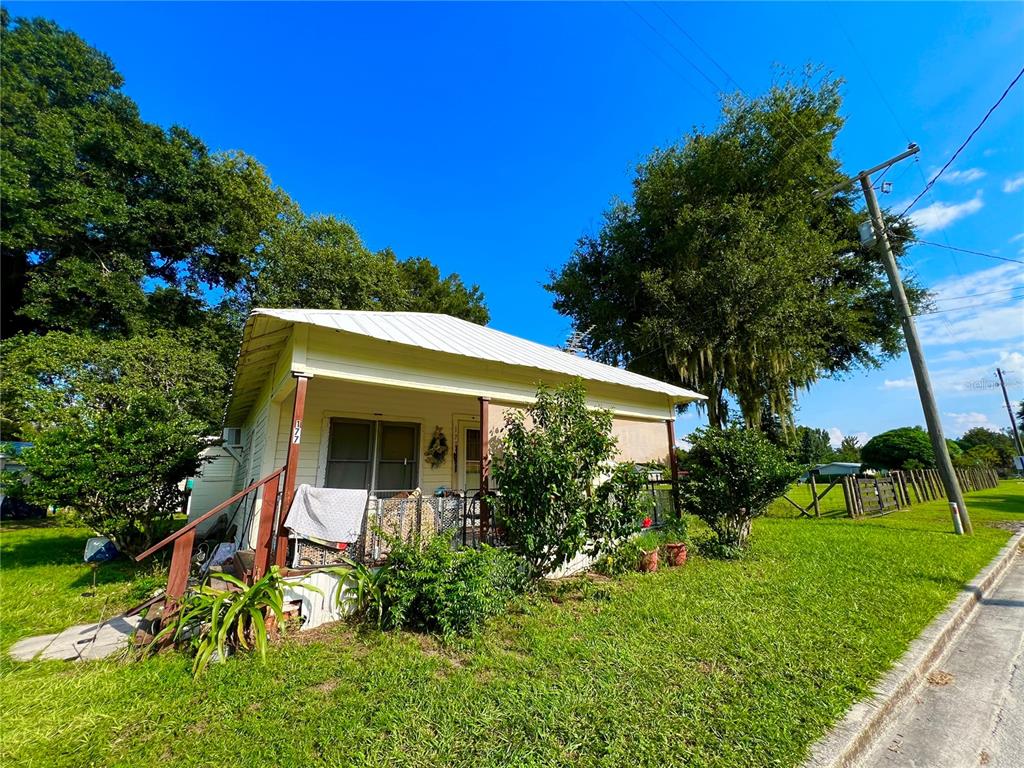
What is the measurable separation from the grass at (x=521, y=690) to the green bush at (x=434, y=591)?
21 centimetres

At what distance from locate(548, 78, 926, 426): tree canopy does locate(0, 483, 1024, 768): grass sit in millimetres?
9693

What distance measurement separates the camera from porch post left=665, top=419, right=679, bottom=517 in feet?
27.4

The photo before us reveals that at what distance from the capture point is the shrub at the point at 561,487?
5.05m

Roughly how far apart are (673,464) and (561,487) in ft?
15.5

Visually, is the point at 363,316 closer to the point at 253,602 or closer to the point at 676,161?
the point at 253,602

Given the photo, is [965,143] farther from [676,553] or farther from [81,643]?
[81,643]

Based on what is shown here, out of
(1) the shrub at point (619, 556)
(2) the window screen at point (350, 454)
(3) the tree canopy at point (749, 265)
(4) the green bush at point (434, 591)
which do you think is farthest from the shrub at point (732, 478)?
(2) the window screen at point (350, 454)

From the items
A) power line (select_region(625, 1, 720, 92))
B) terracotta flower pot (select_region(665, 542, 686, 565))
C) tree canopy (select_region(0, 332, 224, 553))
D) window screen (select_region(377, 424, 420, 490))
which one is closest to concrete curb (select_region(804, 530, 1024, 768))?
terracotta flower pot (select_region(665, 542, 686, 565))

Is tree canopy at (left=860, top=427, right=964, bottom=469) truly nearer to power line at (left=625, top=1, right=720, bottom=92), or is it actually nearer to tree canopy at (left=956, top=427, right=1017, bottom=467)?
tree canopy at (left=956, top=427, right=1017, bottom=467)

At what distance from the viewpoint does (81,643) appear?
157 inches

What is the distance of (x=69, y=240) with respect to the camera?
15.6 m

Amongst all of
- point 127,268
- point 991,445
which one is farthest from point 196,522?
point 991,445

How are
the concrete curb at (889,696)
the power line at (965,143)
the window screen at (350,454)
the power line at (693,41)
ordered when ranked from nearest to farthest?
the concrete curb at (889,696) → the power line at (965,143) → the power line at (693,41) → the window screen at (350,454)

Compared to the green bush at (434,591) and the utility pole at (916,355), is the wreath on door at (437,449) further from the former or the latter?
the utility pole at (916,355)
